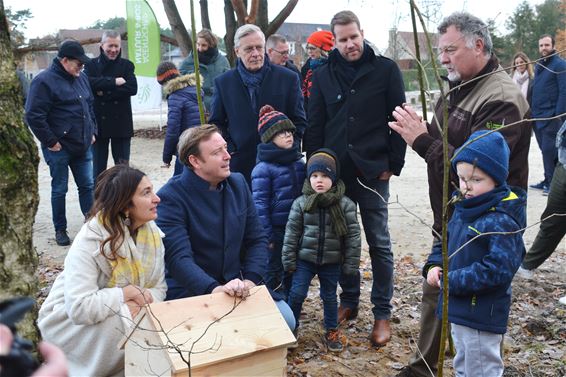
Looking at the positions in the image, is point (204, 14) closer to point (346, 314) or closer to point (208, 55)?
point (208, 55)

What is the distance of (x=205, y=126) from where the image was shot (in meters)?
3.39

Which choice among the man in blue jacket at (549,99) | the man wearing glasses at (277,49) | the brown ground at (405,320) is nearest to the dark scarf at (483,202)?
the brown ground at (405,320)

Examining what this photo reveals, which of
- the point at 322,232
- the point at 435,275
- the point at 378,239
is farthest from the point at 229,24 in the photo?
the point at 435,275

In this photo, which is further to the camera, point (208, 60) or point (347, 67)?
point (208, 60)

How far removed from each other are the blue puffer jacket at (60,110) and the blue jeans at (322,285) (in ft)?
10.7

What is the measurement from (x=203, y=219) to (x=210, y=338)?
0.97m

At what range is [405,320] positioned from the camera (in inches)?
175

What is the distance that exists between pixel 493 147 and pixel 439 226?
0.84 m

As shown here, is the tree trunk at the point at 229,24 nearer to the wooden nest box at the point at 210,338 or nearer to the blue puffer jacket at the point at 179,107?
the blue puffer jacket at the point at 179,107

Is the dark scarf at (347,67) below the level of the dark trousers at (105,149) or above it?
above

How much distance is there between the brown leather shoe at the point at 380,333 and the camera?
13.0ft

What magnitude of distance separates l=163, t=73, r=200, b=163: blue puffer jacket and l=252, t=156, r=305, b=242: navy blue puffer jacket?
1.87 m

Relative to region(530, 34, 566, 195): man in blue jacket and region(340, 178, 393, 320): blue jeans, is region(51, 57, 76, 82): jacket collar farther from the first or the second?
region(530, 34, 566, 195): man in blue jacket

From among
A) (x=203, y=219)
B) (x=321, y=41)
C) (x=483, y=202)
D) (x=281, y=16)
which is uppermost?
(x=281, y=16)
